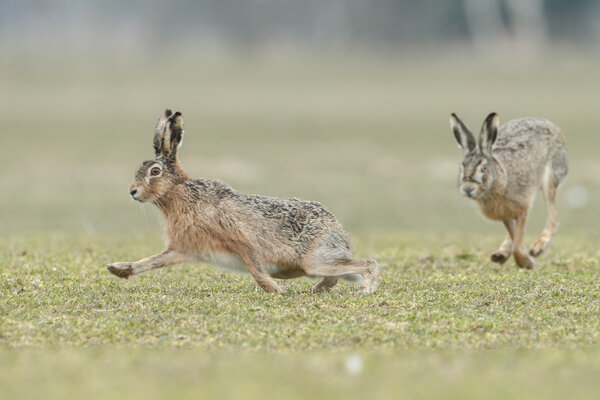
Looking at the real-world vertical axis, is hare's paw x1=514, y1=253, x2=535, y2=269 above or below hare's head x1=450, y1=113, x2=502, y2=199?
below

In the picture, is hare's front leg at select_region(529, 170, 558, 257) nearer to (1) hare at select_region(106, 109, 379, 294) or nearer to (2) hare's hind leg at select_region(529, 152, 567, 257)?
(2) hare's hind leg at select_region(529, 152, 567, 257)

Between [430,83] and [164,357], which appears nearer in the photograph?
[164,357]

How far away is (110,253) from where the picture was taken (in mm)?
11688

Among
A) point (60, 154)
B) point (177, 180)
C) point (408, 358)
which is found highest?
point (177, 180)

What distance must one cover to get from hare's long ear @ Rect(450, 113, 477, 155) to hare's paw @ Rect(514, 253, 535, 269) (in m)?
1.26

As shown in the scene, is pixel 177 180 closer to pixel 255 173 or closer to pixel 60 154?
pixel 255 173

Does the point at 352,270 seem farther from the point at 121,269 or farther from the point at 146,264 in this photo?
the point at 121,269

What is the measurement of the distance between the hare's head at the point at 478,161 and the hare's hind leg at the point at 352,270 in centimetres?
221

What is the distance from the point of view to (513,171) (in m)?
11.2

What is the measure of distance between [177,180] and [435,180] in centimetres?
1554

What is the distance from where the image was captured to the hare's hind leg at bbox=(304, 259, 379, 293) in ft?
28.1

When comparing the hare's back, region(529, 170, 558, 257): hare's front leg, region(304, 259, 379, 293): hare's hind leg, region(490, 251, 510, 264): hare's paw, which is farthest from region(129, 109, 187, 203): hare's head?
region(529, 170, 558, 257): hare's front leg

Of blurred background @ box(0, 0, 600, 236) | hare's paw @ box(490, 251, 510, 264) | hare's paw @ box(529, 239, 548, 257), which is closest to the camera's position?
hare's paw @ box(490, 251, 510, 264)

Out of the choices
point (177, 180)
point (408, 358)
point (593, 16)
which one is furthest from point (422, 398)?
point (593, 16)
